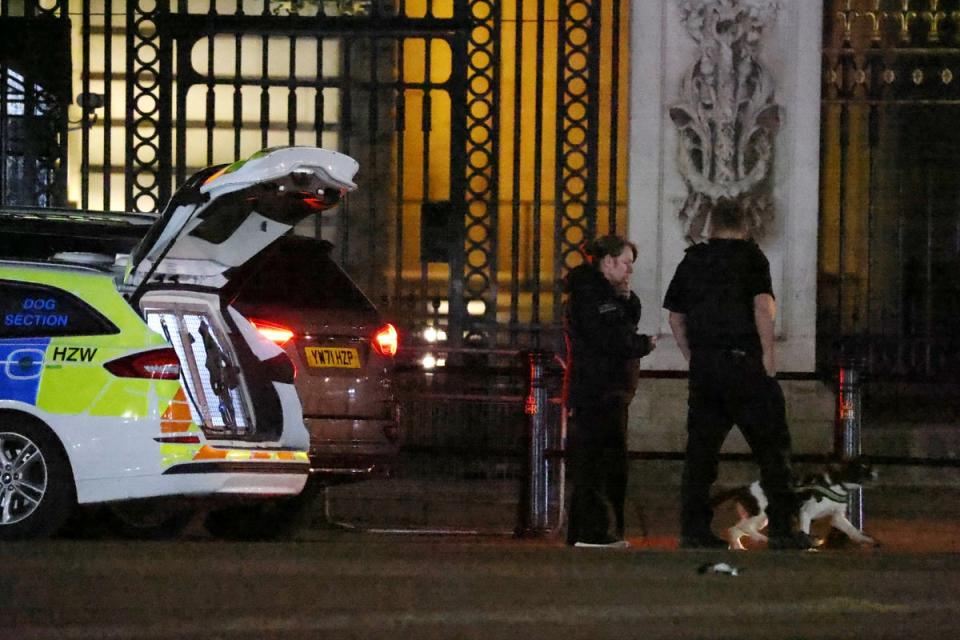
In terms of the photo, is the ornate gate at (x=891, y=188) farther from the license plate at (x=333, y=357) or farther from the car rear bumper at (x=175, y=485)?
the car rear bumper at (x=175, y=485)

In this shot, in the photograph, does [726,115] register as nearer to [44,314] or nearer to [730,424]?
[730,424]

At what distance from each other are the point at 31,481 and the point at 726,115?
19.9ft

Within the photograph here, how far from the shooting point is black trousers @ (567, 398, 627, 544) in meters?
8.68

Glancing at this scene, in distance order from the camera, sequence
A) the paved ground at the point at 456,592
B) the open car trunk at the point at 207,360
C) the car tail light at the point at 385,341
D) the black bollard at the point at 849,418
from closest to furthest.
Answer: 1. the paved ground at the point at 456,592
2. the open car trunk at the point at 207,360
3. the car tail light at the point at 385,341
4. the black bollard at the point at 849,418

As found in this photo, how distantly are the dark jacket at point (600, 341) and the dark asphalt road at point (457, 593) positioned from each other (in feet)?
4.92

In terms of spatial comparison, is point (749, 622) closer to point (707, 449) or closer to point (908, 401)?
point (707, 449)

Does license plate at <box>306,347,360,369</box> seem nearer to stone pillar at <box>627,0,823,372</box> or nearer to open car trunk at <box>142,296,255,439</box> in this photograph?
open car trunk at <box>142,296,255,439</box>

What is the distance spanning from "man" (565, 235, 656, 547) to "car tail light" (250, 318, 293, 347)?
149cm

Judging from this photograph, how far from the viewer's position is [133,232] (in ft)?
31.2

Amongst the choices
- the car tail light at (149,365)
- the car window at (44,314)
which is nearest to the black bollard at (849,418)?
the car tail light at (149,365)

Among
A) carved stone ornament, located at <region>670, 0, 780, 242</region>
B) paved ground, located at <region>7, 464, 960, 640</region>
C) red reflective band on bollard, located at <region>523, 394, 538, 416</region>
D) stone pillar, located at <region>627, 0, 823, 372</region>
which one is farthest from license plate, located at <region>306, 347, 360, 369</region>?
carved stone ornament, located at <region>670, 0, 780, 242</region>

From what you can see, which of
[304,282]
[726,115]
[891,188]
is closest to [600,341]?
[304,282]

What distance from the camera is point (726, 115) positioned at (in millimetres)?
12078

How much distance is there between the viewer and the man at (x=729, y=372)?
821 centimetres
